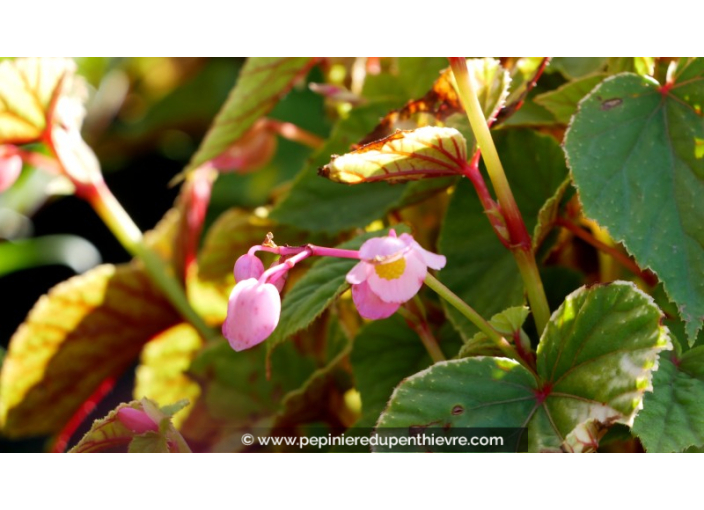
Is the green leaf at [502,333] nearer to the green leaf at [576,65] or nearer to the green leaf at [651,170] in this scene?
the green leaf at [651,170]

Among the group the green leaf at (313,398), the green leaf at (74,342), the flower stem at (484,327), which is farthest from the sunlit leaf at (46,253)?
the flower stem at (484,327)

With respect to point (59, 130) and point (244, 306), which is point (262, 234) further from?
point (244, 306)

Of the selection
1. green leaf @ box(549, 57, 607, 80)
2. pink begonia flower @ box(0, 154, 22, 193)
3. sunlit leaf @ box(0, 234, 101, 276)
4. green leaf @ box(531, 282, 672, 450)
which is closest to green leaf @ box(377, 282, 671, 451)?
green leaf @ box(531, 282, 672, 450)

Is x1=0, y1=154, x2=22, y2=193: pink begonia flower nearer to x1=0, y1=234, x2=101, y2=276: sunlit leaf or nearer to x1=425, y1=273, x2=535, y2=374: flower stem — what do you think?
x1=425, y1=273, x2=535, y2=374: flower stem

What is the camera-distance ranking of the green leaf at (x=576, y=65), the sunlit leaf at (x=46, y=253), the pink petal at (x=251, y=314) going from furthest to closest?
the sunlit leaf at (x=46, y=253) < the green leaf at (x=576, y=65) < the pink petal at (x=251, y=314)

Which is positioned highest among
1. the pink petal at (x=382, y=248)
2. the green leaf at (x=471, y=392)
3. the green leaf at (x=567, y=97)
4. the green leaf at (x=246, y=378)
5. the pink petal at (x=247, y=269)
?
the pink petal at (x=247, y=269)

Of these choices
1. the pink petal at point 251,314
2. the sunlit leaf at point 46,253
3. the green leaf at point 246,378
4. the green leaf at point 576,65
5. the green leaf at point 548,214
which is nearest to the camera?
the pink petal at point 251,314

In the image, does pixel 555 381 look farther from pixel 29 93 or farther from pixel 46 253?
pixel 46 253
